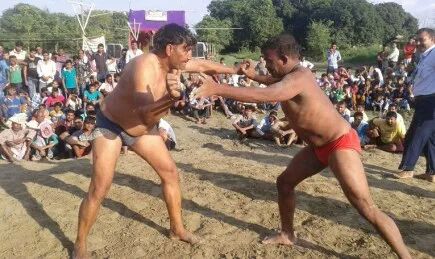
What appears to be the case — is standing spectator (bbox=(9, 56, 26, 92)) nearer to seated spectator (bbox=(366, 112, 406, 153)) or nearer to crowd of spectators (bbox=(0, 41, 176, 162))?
crowd of spectators (bbox=(0, 41, 176, 162))

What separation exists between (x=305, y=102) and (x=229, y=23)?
4178 centimetres

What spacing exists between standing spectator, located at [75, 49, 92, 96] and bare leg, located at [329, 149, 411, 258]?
32.0 feet

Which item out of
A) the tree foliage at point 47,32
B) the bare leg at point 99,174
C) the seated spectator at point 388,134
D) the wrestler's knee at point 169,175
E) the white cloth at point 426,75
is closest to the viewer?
the bare leg at point 99,174

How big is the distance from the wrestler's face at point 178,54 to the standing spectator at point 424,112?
3204 millimetres

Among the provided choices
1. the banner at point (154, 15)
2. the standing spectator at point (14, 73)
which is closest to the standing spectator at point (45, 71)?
the standing spectator at point (14, 73)

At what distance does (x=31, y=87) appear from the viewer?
1173 cm

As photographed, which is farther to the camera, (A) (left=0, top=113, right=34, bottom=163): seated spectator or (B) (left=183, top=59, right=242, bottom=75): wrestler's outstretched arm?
(A) (left=0, top=113, right=34, bottom=163): seated spectator

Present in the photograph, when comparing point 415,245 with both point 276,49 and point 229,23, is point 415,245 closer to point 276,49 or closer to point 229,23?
point 276,49

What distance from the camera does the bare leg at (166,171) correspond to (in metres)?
3.61

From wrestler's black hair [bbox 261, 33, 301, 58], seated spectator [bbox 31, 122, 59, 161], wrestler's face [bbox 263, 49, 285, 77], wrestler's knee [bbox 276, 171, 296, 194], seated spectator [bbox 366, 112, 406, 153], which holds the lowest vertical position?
seated spectator [bbox 31, 122, 59, 161]

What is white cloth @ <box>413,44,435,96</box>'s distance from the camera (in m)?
5.17

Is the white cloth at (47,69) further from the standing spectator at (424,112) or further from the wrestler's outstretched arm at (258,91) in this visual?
the wrestler's outstretched arm at (258,91)

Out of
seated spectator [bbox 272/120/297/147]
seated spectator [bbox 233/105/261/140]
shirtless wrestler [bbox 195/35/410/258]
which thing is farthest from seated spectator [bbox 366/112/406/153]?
shirtless wrestler [bbox 195/35/410/258]

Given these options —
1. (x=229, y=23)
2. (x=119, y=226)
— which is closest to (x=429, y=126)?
(x=119, y=226)
